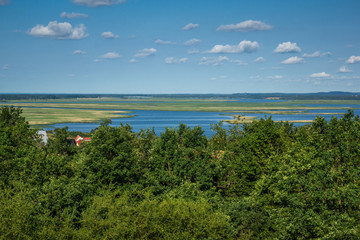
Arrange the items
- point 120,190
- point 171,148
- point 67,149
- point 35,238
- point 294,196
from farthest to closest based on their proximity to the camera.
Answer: point 67,149
point 171,148
point 120,190
point 294,196
point 35,238

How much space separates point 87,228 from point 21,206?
198 inches

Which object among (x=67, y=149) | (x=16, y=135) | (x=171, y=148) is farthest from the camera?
(x=67, y=149)

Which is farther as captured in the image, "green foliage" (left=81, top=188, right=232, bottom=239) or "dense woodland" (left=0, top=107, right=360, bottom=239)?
"dense woodland" (left=0, top=107, right=360, bottom=239)

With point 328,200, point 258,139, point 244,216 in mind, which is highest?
point 258,139

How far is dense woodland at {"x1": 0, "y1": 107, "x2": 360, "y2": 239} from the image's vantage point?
25.6 metres

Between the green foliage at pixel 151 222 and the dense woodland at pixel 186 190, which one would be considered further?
the dense woodland at pixel 186 190

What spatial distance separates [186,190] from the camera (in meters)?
32.9

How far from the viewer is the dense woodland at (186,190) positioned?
25.6 meters

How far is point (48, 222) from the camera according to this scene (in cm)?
2611

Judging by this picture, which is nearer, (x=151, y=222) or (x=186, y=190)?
(x=151, y=222)

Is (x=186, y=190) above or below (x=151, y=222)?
above

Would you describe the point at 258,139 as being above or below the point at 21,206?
above

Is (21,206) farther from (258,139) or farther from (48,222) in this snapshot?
(258,139)

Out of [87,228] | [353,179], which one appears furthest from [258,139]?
[87,228]
